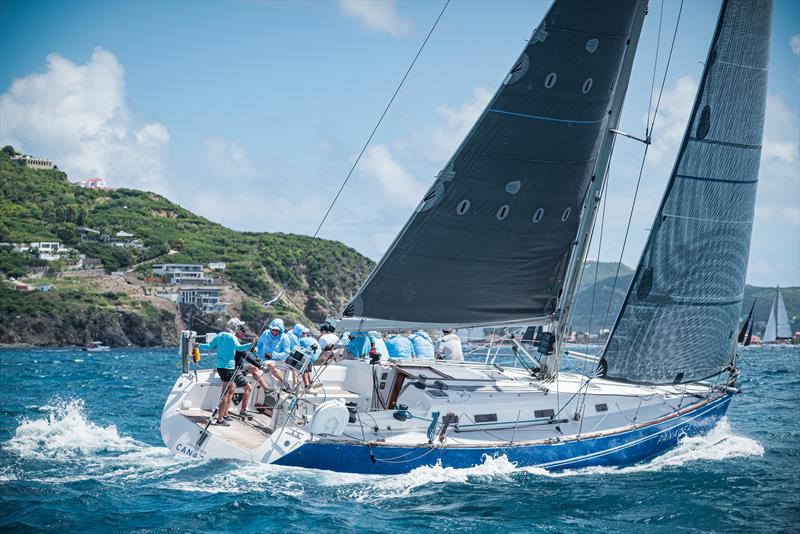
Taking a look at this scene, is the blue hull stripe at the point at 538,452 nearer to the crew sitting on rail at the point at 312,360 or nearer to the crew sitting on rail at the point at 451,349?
the crew sitting on rail at the point at 312,360

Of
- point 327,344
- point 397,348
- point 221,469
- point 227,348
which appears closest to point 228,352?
point 227,348

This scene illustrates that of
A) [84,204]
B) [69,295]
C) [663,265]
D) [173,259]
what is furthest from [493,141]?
[84,204]

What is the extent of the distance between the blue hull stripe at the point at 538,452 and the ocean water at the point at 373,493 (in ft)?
0.45

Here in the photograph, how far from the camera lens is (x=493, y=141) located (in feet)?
39.3

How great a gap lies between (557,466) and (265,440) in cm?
441

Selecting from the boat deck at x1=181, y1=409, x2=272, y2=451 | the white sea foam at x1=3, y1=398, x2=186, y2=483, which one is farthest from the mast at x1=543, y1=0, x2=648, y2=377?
the white sea foam at x1=3, y1=398, x2=186, y2=483

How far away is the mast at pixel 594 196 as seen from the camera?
1247cm

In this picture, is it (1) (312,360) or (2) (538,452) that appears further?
(1) (312,360)

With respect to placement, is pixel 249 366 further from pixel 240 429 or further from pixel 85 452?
pixel 85 452

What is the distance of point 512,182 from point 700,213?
372 cm

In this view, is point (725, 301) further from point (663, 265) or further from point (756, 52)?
point (756, 52)

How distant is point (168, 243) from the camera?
4387 inches

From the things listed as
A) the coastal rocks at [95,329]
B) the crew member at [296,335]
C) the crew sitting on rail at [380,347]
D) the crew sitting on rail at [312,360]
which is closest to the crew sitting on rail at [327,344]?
the crew sitting on rail at [312,360]

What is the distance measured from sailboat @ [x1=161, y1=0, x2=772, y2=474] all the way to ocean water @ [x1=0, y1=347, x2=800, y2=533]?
13.4 inches
